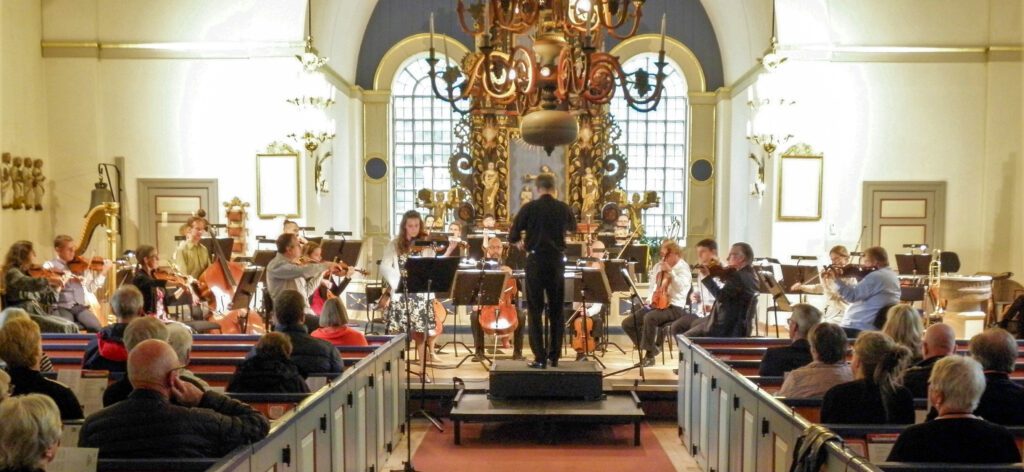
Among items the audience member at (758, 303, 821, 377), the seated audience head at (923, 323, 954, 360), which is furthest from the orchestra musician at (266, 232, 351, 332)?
the seated audience head at (923, 323, 954, 360)

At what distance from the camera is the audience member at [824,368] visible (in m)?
4.41

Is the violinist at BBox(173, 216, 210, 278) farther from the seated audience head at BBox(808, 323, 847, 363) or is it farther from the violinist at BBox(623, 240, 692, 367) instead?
the seated audience head at BBox(808, 323, 847, 363)

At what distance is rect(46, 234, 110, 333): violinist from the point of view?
324 inches

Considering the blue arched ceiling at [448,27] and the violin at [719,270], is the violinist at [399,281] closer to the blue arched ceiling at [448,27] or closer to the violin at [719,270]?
the violin at [719,270]

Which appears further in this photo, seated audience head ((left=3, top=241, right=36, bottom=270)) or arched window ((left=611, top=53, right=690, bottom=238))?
arched window ((left=611, top=53, right=690, bottom=238))

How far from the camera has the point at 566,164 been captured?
1638 cm

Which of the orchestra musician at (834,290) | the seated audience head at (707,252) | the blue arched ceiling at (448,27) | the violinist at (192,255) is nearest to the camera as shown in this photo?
the seated audience head at (707,252)

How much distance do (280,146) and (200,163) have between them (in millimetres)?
1183

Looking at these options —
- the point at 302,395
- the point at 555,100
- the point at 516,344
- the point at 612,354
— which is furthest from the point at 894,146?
the point at 302,395

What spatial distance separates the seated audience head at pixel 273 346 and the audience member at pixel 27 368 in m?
0.89

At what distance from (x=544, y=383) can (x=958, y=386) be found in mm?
4220

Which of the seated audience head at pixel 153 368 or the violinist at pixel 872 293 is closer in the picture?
the seated audience head at pixel 153 368

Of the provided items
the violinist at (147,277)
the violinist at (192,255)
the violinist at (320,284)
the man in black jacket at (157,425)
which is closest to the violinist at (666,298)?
the violinist at (320,284)

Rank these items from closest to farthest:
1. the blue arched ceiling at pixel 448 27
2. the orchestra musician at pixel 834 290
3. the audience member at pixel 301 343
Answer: the audience member at pixel 301 343 → the orchestra musician at pixel 834 290 → the blue arched ceiling at pixel 448 27
